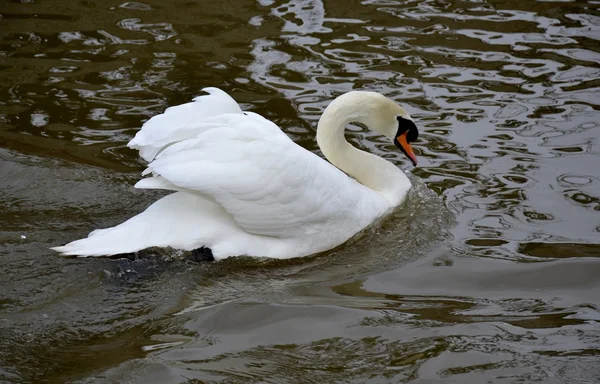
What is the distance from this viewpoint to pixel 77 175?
670 centimetres

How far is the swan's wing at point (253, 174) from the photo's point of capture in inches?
217

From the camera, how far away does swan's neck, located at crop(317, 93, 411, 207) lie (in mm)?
6469

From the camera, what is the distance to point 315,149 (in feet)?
24.2

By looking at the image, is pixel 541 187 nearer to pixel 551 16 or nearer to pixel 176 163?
pixel 176 163

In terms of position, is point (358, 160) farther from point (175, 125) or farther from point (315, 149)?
point (175, 125)

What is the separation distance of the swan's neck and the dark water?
0.18 meters

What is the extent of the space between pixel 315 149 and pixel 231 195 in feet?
6.27

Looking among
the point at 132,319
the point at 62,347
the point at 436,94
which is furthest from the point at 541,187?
the point at 62,347

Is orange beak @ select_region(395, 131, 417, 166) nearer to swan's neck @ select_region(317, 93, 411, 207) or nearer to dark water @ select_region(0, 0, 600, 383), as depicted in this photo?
swan's neck @ select_region(317, 93, 411, 207)

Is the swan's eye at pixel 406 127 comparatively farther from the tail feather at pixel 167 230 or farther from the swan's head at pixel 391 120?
the tail feather at pixel 167 230

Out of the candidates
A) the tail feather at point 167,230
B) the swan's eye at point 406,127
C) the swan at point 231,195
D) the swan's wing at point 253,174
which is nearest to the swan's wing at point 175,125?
the swan at point 231,195

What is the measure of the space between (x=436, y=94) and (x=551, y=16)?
7.27ft

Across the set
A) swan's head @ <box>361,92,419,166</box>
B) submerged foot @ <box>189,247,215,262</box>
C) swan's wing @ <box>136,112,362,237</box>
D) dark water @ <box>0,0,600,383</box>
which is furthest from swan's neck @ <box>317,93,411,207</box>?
submerged foot @ <box>189,247,215,262</box>

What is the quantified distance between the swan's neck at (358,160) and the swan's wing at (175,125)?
760mm
